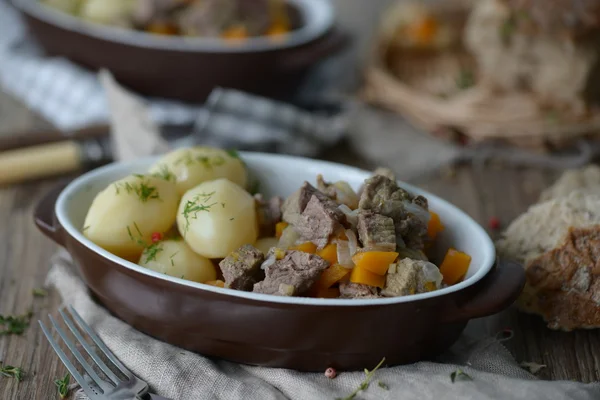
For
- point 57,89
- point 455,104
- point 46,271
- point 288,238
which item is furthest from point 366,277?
point 57,89

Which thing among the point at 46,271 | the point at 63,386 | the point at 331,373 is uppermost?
the point at 331,373

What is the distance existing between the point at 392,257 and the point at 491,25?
2.05 meters

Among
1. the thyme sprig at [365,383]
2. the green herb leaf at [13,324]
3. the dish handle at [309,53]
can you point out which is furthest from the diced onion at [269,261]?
the dish handle at [309,53]

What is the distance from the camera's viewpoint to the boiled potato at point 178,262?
2.06 m

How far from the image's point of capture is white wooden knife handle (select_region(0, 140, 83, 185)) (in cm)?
329

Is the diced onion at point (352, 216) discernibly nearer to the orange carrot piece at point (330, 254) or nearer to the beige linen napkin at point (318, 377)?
the orange carrot piece at point (330, 254)

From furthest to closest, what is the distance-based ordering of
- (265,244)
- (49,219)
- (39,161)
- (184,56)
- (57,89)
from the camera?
1. (57,89)
2. (184,56)
3. (39,161)
4. (49,219)
5. (265,244)

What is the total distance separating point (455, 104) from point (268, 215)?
184cm

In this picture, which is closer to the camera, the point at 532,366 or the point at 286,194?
the point at 532,366

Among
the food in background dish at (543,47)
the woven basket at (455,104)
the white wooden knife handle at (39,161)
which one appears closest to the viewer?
Result: the white wooden knife handle at (39,161)

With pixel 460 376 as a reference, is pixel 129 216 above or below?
above

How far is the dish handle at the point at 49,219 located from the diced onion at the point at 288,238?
0.63 metres

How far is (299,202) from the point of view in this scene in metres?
2.12

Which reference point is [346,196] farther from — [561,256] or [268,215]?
[561,256]
